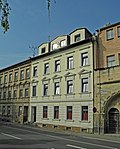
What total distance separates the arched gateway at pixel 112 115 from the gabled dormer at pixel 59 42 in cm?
1095

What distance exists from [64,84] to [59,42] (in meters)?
6.83

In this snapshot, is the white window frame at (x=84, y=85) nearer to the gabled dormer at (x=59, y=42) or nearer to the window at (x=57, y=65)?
the window at (x=57, y=65)

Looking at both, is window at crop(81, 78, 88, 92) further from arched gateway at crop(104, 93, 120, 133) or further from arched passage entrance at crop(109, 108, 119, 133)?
arched passage entrance at crop(109, 108, 119, 133)

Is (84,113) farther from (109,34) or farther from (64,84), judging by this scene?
(109,34)

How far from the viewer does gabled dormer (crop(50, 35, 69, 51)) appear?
105 feet

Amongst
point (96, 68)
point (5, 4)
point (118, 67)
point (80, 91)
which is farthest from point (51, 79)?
point (5, 4)

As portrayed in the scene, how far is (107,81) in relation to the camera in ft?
83.5

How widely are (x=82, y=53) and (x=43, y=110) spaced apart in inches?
426

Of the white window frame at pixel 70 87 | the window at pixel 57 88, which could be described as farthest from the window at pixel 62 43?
the white window frame at pixel 70 87

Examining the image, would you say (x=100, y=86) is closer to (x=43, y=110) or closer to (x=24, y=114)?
(x=43, y=110)

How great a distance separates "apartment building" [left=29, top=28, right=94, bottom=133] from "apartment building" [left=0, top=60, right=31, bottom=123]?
2.24 meters

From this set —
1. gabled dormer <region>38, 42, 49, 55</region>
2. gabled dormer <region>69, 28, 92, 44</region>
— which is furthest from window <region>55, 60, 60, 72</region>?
gabled dormer <region>38, 42, 49, 55</region>

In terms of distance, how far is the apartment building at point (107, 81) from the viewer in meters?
24.6

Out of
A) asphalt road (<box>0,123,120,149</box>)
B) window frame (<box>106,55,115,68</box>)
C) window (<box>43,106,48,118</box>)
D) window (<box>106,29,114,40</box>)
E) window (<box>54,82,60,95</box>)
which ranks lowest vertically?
asphalt road (<box>0,123,120,149</box>)
